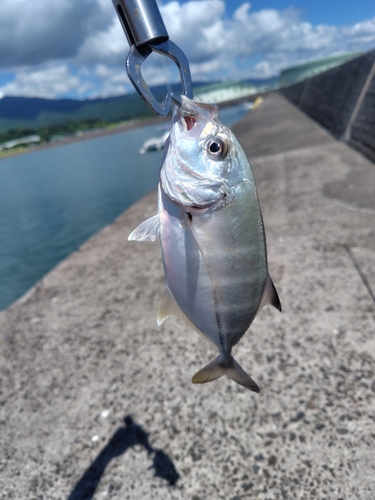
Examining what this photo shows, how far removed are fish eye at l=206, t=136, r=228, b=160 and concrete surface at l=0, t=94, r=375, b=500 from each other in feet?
5.66

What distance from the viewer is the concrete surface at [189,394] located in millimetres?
1912

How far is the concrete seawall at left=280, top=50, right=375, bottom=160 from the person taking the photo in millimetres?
7105

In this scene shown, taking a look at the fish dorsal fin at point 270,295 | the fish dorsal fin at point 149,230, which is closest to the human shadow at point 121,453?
the fish dorsal fin at point 270,295

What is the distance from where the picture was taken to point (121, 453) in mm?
2125

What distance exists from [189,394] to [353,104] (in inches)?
339

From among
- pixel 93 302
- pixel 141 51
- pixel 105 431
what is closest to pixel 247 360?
pixel 105 431

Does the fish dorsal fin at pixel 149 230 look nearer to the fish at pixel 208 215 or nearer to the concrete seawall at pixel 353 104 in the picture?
the fish at pixel 208 215

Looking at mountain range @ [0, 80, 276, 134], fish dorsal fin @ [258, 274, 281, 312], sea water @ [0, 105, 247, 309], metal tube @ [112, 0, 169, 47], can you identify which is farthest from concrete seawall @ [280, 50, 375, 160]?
mountain range @ [0, 80, 276, 134]

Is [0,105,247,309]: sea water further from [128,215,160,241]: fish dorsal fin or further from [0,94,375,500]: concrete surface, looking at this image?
[128,215,160,241]: fish dorsal fin

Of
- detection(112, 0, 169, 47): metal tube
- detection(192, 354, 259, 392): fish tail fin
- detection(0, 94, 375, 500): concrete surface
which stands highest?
detection(112, 0, 169, 47): metal tube

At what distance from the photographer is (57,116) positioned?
158250mm

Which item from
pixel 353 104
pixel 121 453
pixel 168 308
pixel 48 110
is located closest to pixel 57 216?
pixel 353 104

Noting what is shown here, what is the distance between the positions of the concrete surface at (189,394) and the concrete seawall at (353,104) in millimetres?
3872

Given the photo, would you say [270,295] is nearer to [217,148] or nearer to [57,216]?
[217,148]
